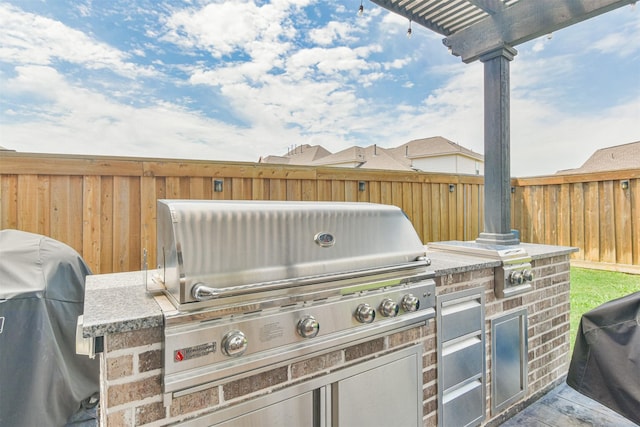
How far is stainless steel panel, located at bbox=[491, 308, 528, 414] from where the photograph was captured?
81.5 inches

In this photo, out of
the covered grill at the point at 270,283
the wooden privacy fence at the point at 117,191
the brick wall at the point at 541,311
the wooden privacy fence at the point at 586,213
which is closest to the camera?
the covered grill at the point at 270,283

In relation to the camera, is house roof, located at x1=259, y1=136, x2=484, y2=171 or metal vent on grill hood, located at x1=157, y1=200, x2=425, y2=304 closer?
metal vent on grill hood, located at x1=157, y1=200, x2=425, y2=304

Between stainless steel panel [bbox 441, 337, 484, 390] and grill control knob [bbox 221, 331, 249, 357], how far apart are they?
127 cm

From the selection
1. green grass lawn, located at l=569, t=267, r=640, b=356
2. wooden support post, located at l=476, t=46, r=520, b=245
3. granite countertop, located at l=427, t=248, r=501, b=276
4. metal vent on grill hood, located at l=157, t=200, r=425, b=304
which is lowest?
green grass lawn, located at l=569, t=267, r=640, b=356

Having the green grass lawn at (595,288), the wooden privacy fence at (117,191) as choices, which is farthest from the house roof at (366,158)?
the green grass lawn at (595,288)

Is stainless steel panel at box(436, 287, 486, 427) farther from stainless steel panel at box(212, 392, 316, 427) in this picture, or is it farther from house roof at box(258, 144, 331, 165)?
house roof at box(258, 144, 331, 165)

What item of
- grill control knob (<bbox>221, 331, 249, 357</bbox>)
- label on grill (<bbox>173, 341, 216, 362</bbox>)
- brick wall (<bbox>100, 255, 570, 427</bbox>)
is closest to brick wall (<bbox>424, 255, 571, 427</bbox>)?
brick wall (<bbox>100, 255, 570, 427</bbox>)

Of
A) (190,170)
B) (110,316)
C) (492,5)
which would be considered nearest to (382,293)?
(110,316)

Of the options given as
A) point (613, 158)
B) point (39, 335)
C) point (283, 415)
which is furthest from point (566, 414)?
point (613, 158)

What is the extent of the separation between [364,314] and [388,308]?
0.15 meters

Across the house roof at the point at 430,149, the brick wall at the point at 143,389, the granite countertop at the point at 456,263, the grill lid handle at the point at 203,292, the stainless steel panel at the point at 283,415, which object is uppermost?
the house roof at the point at 430,149

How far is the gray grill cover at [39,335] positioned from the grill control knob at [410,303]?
2.01 m

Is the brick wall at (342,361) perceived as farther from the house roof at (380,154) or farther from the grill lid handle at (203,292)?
the house roof at (380,154)

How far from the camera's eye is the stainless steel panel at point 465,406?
1.81 meters
